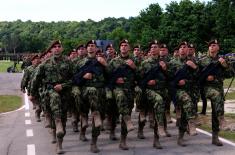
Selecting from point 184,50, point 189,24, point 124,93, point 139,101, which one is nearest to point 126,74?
point 124,93

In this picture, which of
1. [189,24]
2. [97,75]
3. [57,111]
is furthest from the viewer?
[189,24]

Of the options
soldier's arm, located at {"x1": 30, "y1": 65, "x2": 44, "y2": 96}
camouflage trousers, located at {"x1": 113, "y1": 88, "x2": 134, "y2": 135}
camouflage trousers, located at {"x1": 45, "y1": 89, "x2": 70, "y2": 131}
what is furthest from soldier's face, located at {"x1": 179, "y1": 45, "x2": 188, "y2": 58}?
soldier's arm, located at {"x1": 30, "y1": 65, "x2": 44, "y2": 96}

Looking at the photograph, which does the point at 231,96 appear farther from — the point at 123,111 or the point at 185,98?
the point at 123,111

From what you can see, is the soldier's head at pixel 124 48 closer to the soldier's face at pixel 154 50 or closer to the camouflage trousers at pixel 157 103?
the soldier's face at pixel 154 50

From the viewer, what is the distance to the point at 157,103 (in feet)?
34.0

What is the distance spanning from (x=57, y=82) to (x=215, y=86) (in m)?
3.25

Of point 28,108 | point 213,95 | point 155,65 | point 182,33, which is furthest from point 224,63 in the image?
point 182,33

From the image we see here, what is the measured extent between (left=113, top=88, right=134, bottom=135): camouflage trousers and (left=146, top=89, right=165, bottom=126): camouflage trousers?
15.3 inches

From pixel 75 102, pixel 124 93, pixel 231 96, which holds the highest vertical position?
pixel 124 93

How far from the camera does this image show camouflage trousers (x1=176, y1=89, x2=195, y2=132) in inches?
402

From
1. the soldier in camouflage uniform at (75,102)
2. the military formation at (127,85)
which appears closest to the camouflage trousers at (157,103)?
the military formation at (127,85)

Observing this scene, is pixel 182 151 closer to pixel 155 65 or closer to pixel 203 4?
pixel 155 65

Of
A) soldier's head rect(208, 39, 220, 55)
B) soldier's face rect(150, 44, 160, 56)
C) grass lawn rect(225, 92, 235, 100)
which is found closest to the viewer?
soldier's head rect(208, 39, 220, 55)

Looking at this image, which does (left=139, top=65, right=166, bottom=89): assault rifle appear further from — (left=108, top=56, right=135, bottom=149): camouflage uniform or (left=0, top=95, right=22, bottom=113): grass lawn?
(left=0, top=95, right=22, bottom=113): grass lawn
